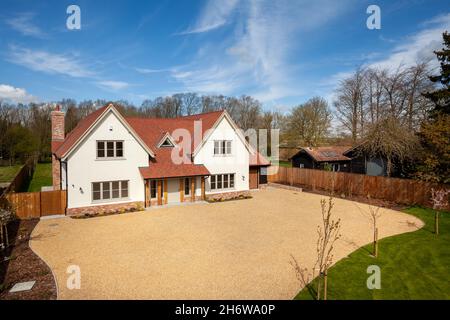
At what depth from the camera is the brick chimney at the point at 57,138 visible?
914 inches

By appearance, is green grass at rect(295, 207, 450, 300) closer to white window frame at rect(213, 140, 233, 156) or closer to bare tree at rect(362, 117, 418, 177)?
bare tree at rect(362, 117, 418, 177)

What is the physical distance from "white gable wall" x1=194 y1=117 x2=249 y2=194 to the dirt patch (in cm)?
1340

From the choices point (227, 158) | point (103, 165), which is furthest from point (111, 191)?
point (227, 158)

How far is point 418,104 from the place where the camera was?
115 feet

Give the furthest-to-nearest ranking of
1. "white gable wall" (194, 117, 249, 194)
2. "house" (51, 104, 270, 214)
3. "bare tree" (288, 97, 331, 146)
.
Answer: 1. "bare tree" (288, 97, 331, 146)
2. "white gable wall" (194, 117, 249, 194)
3. "house" (51, 104, 270, 214)

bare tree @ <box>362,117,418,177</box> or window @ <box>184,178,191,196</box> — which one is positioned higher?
bare tree @ <box>362,117,418,177</box>

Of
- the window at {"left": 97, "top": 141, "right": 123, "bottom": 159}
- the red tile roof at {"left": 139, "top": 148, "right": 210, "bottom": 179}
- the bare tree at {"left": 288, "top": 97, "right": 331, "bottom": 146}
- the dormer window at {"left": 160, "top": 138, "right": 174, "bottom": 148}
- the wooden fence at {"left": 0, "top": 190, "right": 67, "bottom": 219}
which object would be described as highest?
the bare tree at {"left": 288, "top": 97, "right": 331, "bottom": 146}

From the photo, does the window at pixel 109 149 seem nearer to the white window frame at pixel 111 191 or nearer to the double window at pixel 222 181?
the white window frame at pixel 111 191

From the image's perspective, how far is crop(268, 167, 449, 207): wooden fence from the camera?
21.8 metres

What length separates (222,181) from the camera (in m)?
25.2

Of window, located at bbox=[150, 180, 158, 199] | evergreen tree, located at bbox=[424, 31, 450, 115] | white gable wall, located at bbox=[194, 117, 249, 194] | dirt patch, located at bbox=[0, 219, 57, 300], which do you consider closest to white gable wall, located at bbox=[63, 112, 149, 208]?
window, located at bbox=[150, 180, 158, 199]
